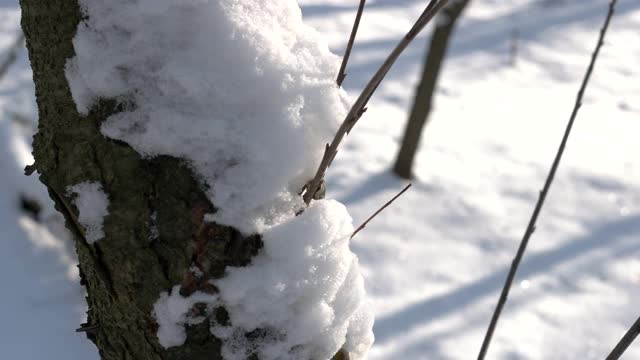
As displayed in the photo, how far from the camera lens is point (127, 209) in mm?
806

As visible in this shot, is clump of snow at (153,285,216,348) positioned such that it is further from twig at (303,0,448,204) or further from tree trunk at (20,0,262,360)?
twig at (303,0,448,204)

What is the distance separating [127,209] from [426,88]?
3636 millimetres

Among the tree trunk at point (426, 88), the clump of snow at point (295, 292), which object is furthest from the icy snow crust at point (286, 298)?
the tree trunk at point (426, 88)

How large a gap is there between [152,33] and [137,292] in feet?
1.03

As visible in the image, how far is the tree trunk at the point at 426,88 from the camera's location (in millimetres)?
4086

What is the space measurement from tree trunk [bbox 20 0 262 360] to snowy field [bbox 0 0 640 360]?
2.27 m

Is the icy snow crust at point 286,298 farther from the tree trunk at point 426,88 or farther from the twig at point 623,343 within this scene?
the tree trunk at point 426,88

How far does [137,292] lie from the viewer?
0.82 metres

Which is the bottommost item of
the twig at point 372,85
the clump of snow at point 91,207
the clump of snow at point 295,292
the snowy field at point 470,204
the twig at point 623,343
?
the twig at point 623,343

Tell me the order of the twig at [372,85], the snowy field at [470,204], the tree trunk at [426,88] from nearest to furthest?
the twig at [372,85] < the snowy field at [470,204] < the tree trunk at [426,88]

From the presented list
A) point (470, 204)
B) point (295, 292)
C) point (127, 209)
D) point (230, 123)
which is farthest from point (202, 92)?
point (470, 204)

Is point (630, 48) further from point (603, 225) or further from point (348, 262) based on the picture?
point (348, 262)

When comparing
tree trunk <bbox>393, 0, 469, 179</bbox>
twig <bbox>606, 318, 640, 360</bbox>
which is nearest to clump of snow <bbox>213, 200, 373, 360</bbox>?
twig <bbox>606, 318, 640, 360</bbox>

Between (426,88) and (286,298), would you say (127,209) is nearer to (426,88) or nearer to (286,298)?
(286,298)
